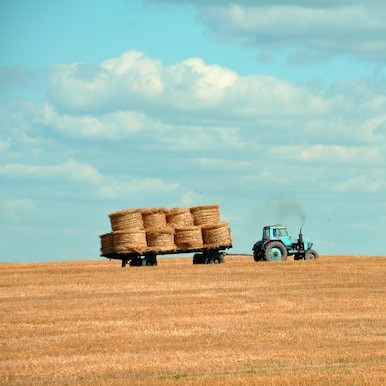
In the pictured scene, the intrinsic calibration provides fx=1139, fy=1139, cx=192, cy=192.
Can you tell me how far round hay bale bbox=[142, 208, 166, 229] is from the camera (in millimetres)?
40469

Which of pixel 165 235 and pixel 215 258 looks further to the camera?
pixel 215 258

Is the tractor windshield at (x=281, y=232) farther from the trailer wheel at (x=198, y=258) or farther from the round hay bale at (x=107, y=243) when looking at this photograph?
the round hay bale at (x=107, y=243)

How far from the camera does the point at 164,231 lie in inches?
1593

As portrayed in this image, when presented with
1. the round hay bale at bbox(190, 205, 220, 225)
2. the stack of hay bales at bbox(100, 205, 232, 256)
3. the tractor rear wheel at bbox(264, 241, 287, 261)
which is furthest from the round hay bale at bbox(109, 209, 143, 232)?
the tractor rear wheel at bbox(264, 241, 287, 261)

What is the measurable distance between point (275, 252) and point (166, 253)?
15.9 feet

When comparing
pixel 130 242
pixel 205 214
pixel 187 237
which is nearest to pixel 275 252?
pixel 205 214

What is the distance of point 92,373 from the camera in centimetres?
1725

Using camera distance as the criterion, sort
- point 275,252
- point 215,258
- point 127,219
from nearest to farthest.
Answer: point 127,219, point 215,258, point 275,252

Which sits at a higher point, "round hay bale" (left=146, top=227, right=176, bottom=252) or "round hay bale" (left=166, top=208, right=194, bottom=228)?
"round hay bale" (left=166, top=208, right=194, bottom=228)

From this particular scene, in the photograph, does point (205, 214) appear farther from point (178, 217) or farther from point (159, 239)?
point (159, 239)

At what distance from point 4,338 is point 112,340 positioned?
7.46ft

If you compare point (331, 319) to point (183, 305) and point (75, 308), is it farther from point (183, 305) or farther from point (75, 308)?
point (75, 308)

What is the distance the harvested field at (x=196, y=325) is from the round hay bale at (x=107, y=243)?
1.20 m

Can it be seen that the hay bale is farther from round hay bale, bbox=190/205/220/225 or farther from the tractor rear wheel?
the tractor rear wheel
